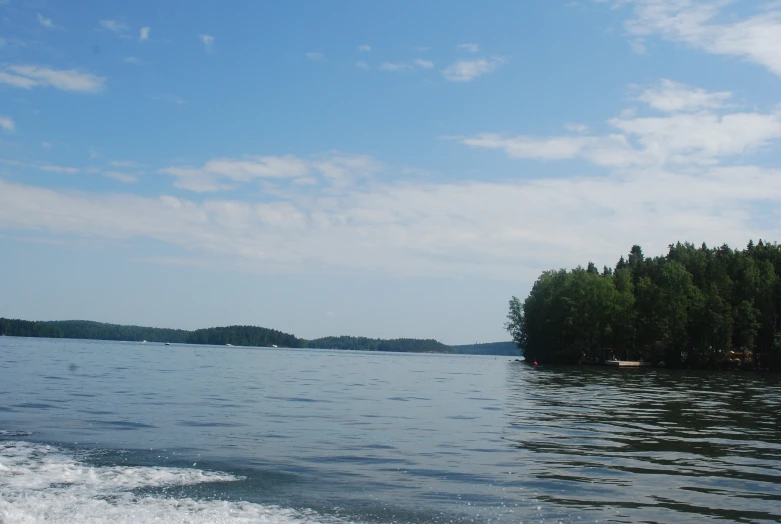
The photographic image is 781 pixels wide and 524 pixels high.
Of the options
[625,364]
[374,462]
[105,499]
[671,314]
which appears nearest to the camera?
[105,499]

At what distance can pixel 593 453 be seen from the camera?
19672 mm

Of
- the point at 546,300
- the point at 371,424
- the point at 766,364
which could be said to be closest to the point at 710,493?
the point at 371,424

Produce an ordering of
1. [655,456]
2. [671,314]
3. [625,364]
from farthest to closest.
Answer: [625,364]
[671,314]
[655,456]

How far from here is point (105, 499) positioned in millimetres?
12766

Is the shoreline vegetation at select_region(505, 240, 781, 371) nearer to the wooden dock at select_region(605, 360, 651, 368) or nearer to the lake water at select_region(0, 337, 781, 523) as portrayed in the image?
the wooden dock at select_region(605, 360, 651, 368)

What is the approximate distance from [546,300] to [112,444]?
406ft

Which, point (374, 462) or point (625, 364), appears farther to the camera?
point (625, 364)

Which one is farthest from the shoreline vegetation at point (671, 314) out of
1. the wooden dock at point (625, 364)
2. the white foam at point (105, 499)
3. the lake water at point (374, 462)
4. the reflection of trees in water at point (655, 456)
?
the white foam at point (105, 499)

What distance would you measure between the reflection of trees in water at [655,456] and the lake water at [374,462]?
8 cm

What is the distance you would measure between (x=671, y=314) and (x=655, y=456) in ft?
344

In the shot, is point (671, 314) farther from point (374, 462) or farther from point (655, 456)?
point (374, 462)

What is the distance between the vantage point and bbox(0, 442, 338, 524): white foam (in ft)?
38.1

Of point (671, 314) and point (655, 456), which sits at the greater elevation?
point (671, 314)

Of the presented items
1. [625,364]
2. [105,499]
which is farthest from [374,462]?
[625,364]
